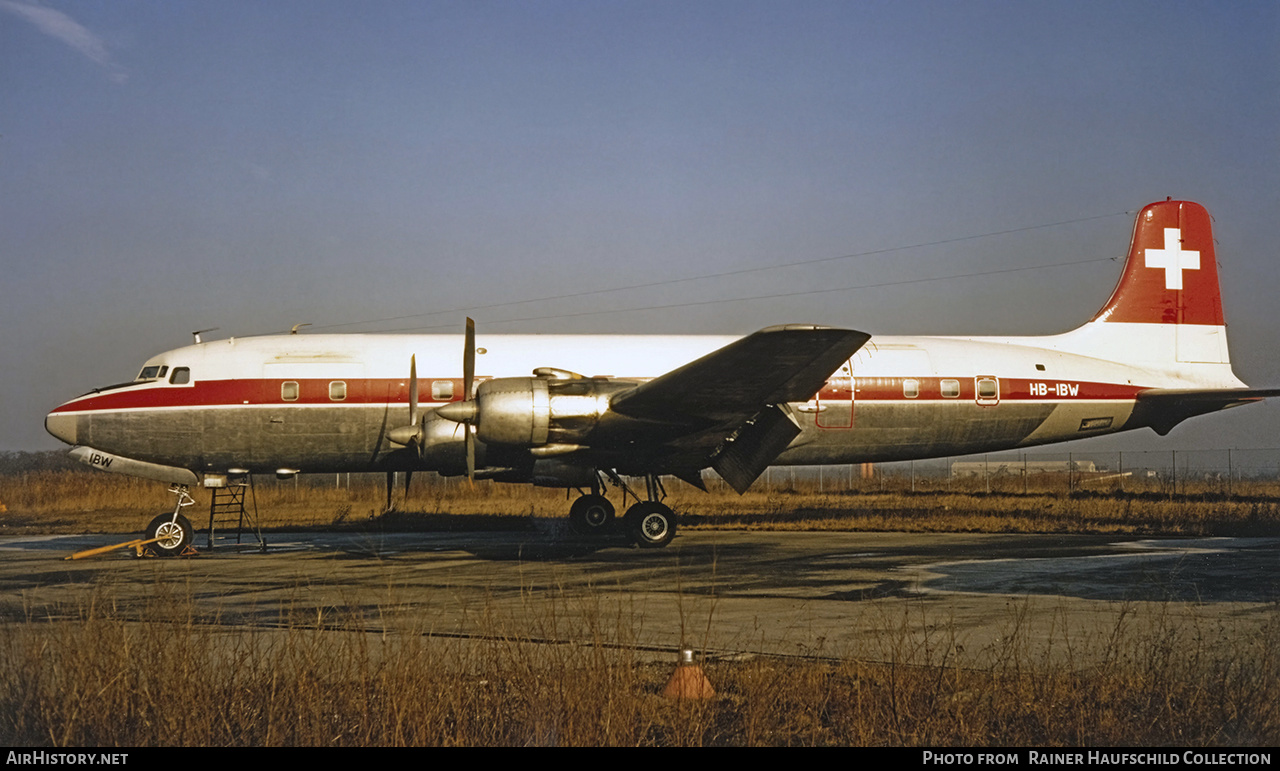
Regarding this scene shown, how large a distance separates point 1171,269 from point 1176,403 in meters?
3.98

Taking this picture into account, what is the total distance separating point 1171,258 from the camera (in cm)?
2316

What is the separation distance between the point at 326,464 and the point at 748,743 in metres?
14.9

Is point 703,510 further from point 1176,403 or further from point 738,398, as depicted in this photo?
point 738,398

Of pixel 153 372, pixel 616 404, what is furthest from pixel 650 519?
pixel 153 372

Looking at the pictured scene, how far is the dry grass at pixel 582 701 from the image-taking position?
5.51 meters

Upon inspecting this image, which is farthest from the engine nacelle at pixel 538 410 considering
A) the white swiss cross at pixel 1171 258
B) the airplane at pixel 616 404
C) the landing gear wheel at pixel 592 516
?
the white swiss cross at pixel 1171 258

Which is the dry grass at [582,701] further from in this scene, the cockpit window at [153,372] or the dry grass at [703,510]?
the dry grass at [703,510]

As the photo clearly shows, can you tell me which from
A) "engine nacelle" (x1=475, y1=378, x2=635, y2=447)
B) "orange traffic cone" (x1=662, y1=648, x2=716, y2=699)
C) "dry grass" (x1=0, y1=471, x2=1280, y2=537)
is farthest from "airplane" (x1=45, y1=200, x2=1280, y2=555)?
"orange traffic cone" (x1=662, y1=648, x2=716, y2=699)

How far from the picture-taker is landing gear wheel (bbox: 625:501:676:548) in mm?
17734

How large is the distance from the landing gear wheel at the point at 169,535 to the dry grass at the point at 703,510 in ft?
23.3

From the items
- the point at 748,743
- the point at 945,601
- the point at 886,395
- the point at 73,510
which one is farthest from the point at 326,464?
the point at 73,510

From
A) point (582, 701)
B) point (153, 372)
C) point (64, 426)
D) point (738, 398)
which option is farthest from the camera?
point (153, 372)

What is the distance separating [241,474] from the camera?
18.6 meters

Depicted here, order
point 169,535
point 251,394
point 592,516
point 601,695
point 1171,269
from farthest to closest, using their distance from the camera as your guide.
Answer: point 1171,269
point 592,516
point 251,394
point 169,535
point 601,695
